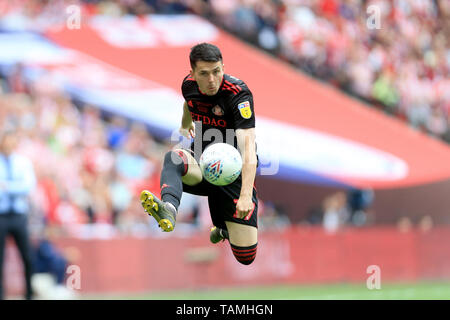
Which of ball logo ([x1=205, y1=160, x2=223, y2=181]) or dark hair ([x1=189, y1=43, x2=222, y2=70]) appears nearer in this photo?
dark hair ([x1=189, y1=43, x2=222, y2=70])

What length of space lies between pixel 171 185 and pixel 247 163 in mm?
661

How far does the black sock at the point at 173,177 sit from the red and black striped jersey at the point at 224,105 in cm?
41

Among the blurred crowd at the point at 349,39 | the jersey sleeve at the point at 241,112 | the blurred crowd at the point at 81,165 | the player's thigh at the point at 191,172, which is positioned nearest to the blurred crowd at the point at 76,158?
the blurred crowd at the point at 81,165

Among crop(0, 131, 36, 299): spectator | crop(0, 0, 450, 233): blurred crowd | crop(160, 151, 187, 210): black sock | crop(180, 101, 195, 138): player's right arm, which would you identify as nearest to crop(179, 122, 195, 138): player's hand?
crop(180, 101, 195, 138): player's right arm

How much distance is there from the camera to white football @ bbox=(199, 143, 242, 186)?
6398 mm

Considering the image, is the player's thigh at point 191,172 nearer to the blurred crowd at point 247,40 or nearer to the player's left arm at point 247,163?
the player's left arm at point 247,163

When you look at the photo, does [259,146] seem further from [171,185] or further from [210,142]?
[171,185]

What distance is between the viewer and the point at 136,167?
1501 cm

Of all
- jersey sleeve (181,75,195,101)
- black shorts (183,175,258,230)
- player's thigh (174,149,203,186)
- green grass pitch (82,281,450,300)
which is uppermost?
jersey sleeve (181,75,195,101)

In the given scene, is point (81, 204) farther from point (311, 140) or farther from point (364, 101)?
point (364, 101)

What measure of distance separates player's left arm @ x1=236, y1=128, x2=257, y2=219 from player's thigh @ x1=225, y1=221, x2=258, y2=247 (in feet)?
2.51

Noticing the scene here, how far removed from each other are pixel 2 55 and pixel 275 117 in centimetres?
602

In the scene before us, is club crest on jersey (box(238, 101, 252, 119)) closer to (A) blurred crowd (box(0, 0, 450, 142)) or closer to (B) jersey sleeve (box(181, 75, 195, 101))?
(B) jersey sleeve (box(181, 75, 195, 101))
